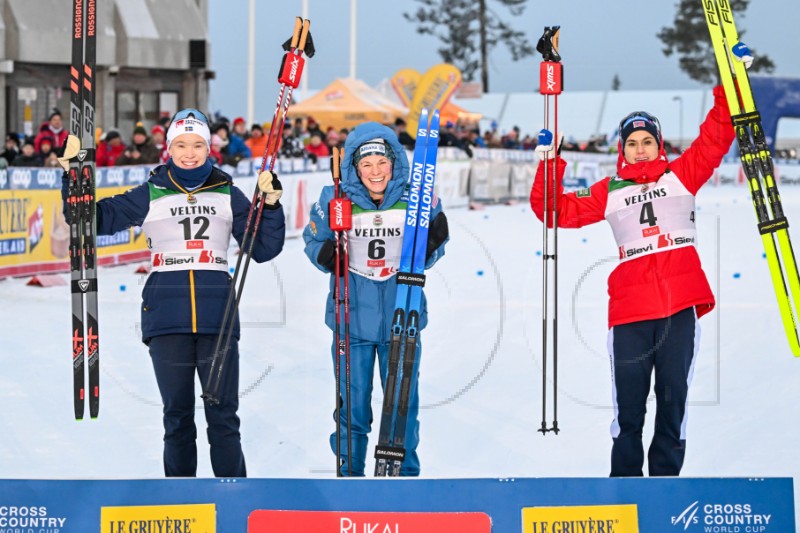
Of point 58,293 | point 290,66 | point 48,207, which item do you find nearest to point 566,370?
point 290,66

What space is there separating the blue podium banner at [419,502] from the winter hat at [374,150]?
1.24m

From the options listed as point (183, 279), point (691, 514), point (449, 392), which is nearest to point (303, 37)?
point (183, 279)

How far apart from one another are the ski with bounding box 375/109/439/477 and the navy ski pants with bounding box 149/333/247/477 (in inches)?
21.5

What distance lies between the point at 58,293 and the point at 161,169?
695 centimetres

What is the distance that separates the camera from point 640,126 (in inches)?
187

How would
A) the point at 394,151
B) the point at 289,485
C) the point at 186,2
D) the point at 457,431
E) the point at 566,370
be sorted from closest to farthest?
the point at 289,485 → the point at 394,151 → the point at 457,431 → the point at 566,370 → the point at 186,2

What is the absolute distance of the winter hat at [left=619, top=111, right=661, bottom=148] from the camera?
474cm

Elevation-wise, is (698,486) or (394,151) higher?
(394,151)

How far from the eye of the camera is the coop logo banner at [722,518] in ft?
13.1

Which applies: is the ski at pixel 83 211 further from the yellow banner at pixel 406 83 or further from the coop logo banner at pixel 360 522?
the yellow banner at pixel 406 83

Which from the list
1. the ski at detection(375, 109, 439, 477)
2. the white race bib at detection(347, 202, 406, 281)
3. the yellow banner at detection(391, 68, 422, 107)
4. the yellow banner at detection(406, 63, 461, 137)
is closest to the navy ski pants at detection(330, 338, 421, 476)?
the ski at detection(375, 109, 439, 477)

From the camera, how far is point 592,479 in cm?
401

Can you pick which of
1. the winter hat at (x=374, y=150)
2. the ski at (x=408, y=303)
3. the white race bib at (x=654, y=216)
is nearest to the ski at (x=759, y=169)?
the white race bib at (x=654, y=216)

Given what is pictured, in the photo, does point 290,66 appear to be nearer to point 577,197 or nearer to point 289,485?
point 577,197
